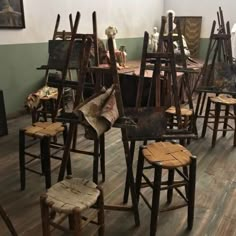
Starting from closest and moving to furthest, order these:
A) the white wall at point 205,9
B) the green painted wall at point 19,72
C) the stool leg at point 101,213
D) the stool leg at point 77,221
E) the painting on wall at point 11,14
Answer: the stool leg at point 77,221 < the stool leg at point 101,213 < the painting on wall at point 11,14 < the green painted wall at point 19,72 < the white wall at point 205,9

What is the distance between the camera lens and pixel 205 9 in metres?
7.14

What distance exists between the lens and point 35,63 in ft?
15.4

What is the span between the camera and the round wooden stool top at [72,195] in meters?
1.56

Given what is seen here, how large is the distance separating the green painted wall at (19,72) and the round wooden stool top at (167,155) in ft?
9.77

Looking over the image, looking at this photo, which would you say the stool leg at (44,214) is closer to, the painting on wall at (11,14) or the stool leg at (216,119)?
the stool leg at (216,119)

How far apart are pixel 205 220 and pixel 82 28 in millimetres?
4257

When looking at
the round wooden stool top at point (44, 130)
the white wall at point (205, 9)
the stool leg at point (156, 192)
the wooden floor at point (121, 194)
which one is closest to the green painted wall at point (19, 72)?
the wooden floor at point (121, 194)

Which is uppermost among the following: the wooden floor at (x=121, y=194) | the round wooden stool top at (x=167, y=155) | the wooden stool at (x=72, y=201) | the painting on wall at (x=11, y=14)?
the painting on wall at (x=11, y=14)

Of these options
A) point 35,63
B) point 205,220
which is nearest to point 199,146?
point 205,220

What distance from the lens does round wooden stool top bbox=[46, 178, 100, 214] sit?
1557mm

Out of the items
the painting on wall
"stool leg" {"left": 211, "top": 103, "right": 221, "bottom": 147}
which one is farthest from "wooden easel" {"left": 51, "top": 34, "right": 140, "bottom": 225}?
the painting on wall

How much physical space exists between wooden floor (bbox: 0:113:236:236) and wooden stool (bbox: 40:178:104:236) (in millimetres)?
382

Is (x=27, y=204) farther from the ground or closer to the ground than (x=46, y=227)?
closer to the ground

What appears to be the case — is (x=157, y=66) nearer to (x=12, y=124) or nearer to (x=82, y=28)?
(x=12, y=124)
